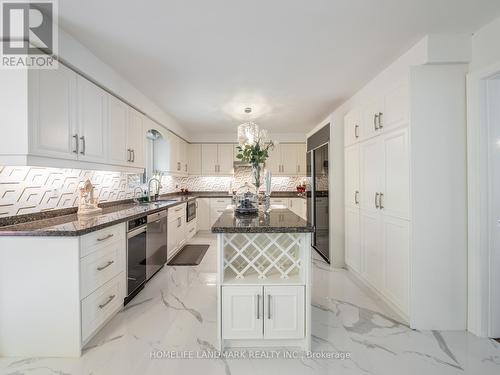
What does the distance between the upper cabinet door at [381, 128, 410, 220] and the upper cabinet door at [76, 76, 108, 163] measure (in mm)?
2870

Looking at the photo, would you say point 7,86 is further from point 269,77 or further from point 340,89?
point 340,89

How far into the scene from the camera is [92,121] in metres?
2.35

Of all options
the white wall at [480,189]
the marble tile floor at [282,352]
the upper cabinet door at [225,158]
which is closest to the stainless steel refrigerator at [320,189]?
the marble tile floor at [282,352]

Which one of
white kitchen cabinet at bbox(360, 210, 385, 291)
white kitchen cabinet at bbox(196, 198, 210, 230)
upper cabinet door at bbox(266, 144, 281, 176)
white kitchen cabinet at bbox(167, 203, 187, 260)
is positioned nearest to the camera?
white kitchen cabinet at bbox(360, 210, 385, 291)

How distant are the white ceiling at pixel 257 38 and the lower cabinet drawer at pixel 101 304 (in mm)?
2086

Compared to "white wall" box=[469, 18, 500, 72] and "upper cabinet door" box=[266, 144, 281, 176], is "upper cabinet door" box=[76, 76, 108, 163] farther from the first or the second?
"upper cabinet door" box=[266, 144, 281, 176]

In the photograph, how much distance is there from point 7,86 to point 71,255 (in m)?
1.22

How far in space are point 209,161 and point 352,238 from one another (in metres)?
3.89

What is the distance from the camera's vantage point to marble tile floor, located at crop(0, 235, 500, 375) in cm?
164

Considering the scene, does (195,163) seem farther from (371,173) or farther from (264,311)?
(264,311)

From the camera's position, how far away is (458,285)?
208cm

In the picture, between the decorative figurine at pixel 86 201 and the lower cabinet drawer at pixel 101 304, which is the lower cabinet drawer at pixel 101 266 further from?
the decorative figurine at pixel 86 201

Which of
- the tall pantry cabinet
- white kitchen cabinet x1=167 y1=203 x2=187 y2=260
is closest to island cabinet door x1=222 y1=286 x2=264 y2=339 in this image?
the tall pantry cabinet

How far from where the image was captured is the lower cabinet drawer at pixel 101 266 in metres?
1.78
